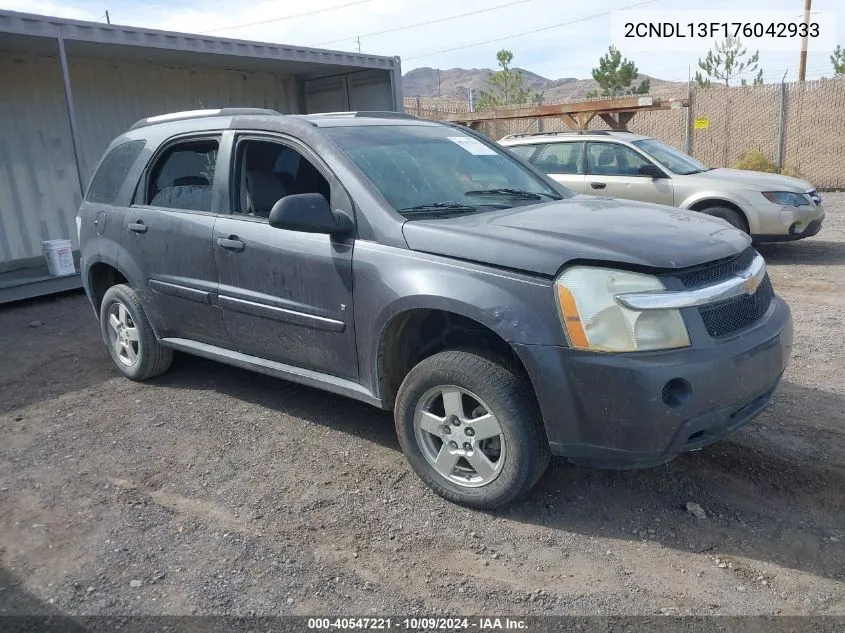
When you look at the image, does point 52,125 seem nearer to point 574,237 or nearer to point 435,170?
point 435,170

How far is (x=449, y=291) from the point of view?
10.6ft

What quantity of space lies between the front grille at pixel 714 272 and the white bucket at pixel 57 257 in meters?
7.96

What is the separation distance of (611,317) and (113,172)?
157 inches

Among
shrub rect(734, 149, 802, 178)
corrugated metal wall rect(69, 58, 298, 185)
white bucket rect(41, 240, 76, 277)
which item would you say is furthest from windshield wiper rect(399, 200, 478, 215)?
shrub rect(734, 149, 802, 178)

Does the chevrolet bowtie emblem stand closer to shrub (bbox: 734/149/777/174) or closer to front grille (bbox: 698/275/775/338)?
front grille (bbox: 698/275/775/338)

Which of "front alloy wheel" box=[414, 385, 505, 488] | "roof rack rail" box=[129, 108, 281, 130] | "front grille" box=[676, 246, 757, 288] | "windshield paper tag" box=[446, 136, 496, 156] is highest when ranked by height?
"roof rack rail" box=[129, 108, 281, 130]

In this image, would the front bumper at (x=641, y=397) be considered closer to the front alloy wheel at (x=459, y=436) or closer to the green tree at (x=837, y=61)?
the front alloy wheel at (x=459, y=436)

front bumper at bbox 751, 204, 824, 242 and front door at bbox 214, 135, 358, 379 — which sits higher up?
front door at bbox 214, 135, 358, 379

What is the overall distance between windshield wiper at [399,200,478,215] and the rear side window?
96.1 inches

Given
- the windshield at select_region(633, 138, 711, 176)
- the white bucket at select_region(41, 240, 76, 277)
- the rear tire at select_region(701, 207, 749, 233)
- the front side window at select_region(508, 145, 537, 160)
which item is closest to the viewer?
the white bucket at select_region(41, 240, 76, 277)

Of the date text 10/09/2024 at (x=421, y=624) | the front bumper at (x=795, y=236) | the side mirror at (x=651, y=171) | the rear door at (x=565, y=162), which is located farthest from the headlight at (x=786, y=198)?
the date text 10/09/2024 at (x=421, y=624)

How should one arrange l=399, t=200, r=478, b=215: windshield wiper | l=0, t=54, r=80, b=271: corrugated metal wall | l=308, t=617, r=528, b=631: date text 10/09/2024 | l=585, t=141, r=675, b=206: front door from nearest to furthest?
l=308, t=617, r=528, b=631: date text 10/09/2024, l=399, t=200, r=478, b=215: windshield wiper, l=585, t=141, r=675, b=206: front door, l=0, t=54, r=80, b=271: corrugated metal wall

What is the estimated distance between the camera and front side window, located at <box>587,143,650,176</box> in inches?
375

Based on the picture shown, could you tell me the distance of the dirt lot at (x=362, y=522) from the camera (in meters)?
2.83
